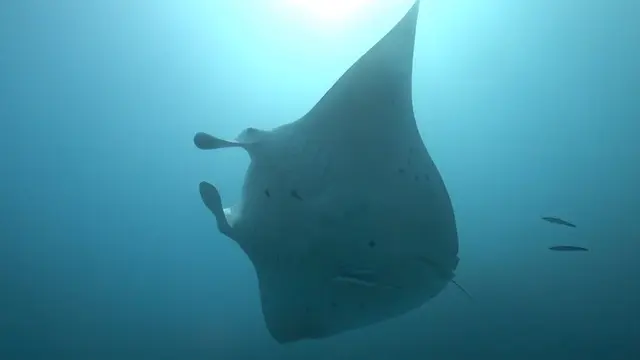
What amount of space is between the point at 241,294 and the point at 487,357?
9.75m

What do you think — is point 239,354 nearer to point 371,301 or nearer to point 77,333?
point 77,333

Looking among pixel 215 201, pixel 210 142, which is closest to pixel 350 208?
pixel 215 201

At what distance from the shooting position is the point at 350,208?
3170 millimetres

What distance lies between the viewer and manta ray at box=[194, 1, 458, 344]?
125 inches

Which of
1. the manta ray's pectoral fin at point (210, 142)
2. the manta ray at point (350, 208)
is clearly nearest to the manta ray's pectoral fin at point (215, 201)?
the manta ray at point (350, 208)

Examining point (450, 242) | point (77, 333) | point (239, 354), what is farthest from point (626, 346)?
point (77, 333)

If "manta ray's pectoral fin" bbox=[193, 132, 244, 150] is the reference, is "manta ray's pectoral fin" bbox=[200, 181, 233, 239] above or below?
below

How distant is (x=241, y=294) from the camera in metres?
20.6

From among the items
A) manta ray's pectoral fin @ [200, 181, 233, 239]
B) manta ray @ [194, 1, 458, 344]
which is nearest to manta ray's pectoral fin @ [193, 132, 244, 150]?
manta ray @ [194, 1, 458, 344]

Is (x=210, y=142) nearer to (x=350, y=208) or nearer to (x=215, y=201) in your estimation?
(x=215, y=201)

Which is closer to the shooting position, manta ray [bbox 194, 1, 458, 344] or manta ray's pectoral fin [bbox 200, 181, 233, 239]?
manta ray [bbox 194, 1, 458, 344]

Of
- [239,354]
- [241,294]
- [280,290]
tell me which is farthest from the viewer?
[241,294]

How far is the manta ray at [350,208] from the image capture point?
3.17 meters

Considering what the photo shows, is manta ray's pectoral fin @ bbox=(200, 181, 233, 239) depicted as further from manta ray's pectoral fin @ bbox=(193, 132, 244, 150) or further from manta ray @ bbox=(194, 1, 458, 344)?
manta ray's pectoral fin @ bbox=(193, 132, 244, 150)
